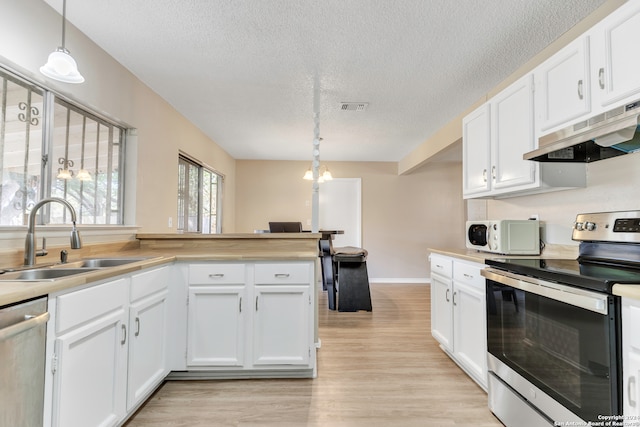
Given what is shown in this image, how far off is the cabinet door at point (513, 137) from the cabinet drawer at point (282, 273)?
1580 mm

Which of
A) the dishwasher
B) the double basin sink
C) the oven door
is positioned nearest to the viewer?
the dishwasher

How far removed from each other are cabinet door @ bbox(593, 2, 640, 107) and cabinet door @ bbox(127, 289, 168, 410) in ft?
8.71

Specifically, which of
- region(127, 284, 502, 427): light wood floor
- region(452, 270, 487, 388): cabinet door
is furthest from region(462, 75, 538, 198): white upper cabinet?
region(127, 284, 502, 427): light wood floor

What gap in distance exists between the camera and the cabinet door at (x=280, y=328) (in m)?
2.06

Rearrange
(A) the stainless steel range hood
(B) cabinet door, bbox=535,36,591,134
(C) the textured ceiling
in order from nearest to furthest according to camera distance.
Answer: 1. (A) the stainless steel range hood
2. (B) cabinet door, bbox=535,36,591,134
3. (C) the textured ceiling

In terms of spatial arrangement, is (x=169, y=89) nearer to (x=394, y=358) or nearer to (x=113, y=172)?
(x=113, y=172)

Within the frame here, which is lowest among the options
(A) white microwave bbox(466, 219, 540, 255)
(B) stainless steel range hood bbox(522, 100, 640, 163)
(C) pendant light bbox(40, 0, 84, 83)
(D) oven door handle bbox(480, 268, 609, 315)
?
(D) oven door handle bbox(480, 268, 609, 315)

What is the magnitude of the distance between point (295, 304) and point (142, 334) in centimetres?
92

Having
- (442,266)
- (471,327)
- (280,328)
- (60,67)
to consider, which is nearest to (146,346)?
(280,328)

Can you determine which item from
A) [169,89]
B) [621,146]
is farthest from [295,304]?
[169,89]

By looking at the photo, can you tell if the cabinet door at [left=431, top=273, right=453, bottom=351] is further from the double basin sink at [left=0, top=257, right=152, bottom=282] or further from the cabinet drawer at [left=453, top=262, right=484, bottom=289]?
the double basin sink at [left=0, top=257, right=152, bottom=282]

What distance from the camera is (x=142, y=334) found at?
5.70 feet

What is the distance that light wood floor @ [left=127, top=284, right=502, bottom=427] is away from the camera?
1704 millimetres

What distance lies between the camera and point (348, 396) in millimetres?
1939
